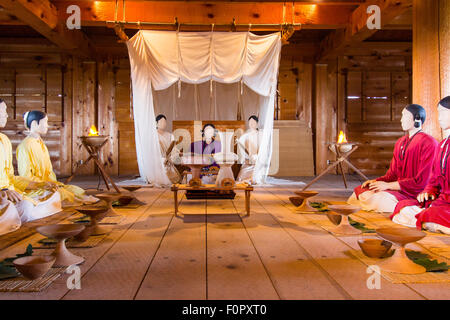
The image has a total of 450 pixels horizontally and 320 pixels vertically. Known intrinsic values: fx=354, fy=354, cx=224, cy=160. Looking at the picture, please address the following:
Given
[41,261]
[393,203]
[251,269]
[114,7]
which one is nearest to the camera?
[41,261]

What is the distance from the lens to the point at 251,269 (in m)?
2.01

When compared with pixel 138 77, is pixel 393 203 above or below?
below

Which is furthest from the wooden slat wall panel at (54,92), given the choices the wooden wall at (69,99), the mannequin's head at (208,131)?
the mannequin's head at (208,131)

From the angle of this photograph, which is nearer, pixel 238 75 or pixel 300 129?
pixel 238 75

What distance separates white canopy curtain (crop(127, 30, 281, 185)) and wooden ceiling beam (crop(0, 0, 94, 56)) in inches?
59.4

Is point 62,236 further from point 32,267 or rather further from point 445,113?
point 445,113

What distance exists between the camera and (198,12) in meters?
6.06

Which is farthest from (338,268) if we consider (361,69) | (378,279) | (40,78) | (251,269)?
(40,78)

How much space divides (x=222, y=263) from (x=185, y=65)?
415cm

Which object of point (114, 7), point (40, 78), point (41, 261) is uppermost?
point (114, 7)

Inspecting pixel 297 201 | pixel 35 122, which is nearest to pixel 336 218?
pixel 297 201

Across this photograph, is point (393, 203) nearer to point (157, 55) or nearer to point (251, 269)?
point (251, 269)
